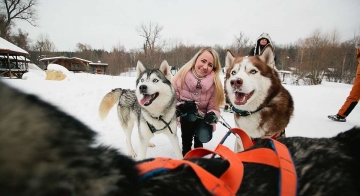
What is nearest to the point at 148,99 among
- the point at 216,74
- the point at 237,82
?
the point at 216,74

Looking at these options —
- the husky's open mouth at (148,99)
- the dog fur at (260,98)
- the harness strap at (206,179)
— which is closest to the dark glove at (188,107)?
the husky's open mouth at (148,99)

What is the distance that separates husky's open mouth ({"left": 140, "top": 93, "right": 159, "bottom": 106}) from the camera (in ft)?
8.80

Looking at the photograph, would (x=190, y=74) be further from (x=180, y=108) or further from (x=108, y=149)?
(x=108, y=149)

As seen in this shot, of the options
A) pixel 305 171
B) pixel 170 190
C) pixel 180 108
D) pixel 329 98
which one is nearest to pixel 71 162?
pixel 170 190

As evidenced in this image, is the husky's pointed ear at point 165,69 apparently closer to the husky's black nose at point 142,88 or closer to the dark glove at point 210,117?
the husky's black nose at point 142,88

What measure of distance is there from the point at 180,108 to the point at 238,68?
1111mm

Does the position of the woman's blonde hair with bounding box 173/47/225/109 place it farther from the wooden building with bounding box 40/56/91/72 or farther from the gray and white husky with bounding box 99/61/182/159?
the wooden building with bounding box 40/56/91/72

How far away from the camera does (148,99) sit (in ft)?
8.95

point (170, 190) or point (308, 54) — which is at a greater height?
point (308, 54)

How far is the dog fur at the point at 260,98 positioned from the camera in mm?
2107

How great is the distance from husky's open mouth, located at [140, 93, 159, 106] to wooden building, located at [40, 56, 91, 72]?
35931mm

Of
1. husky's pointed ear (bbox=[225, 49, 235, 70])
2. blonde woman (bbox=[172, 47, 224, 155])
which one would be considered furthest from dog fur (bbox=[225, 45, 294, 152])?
blonde woman (bbox=[172, 47, 224, 155])

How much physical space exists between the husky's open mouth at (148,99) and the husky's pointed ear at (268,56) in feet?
5.07

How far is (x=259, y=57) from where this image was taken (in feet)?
7.63
